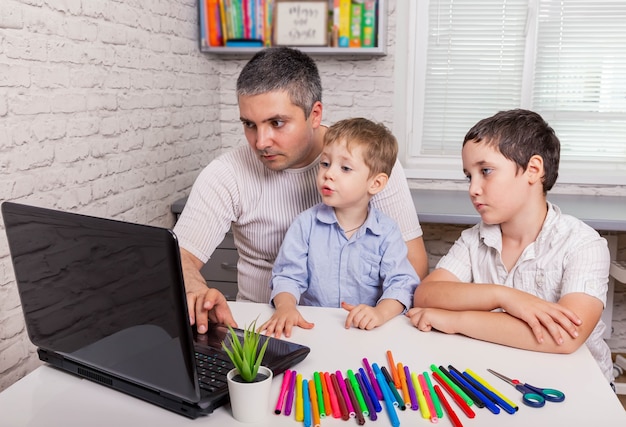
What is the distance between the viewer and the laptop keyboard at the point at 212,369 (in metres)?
0.98

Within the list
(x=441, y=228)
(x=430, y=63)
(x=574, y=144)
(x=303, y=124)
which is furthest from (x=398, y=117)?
(x=303, y=124)

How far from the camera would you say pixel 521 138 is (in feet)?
4.73

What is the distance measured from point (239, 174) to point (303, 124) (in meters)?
0.25

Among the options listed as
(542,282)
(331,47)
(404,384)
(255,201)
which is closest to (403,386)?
(404,384)

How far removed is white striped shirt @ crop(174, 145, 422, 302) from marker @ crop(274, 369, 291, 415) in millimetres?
778

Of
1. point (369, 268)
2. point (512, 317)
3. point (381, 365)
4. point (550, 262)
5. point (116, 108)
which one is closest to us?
point (381, 365)

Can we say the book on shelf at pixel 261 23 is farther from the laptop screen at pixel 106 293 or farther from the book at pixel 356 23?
the laptop screen at pixel 106 293

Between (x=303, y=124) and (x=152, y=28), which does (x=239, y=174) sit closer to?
(x=303, y=124)

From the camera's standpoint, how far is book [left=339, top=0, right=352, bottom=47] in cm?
295

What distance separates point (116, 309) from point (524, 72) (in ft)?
9.02

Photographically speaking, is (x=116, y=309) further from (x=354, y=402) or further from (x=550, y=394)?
(x=550, y=394)

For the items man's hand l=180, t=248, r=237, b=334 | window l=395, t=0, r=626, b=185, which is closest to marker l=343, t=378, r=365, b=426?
man's hand l=180, t=248, r=237, b=334

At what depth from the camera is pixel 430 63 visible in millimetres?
3230

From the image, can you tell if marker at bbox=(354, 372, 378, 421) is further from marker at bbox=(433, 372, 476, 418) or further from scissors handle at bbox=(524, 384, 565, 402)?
scissors handle at bbox=(524, 384, 565, 402)
